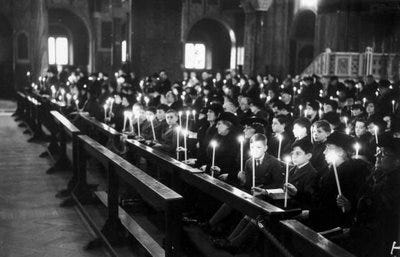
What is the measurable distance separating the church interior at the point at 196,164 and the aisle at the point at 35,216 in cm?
3

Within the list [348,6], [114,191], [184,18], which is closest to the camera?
[114,191]

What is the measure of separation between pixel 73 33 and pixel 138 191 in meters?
33.1

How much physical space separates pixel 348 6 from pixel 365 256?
42.5 ft

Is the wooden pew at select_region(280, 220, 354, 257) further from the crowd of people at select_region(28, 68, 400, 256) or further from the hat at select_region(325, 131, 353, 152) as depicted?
the hat at select_region(325, 131, 353, 152)

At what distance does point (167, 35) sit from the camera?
18094 millimetres

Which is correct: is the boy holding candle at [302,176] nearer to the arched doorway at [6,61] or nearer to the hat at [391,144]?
the hat at [391,144]

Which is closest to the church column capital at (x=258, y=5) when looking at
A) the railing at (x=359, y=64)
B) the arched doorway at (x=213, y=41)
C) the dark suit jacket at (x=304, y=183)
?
the railing at (x=359, y=64)

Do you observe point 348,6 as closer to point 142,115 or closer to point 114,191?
point 142,115

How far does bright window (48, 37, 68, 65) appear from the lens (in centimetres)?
3809

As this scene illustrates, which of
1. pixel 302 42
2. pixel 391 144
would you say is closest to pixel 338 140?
pixel 391 144

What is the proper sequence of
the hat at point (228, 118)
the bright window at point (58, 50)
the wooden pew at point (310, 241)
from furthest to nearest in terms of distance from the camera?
the bright window at point (58, 50), the hat at point (228, 118), the wooden pew at point (310, 241)

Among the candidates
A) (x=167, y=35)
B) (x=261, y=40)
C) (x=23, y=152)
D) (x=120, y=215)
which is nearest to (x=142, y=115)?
(x=23, y=152)

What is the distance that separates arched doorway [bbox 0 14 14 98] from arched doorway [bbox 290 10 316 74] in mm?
16243

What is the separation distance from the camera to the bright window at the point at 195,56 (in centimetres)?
4006
